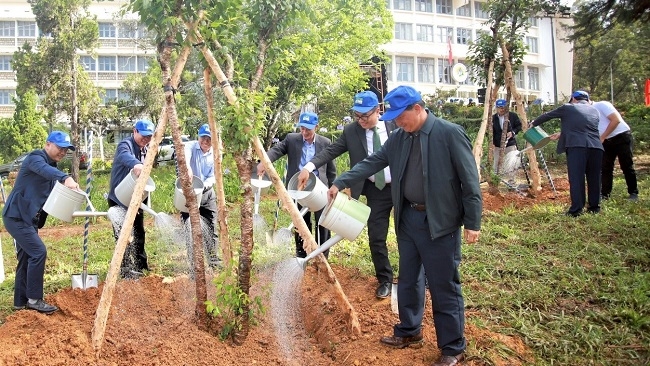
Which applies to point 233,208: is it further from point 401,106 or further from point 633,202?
point 401,106

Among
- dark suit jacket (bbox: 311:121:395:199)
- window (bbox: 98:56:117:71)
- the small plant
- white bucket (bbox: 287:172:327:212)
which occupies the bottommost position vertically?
the small plant

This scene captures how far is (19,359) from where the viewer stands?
3.44 meters

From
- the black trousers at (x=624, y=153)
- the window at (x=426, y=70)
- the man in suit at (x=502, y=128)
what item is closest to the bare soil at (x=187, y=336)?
the black trousers at (x=624, y=153)

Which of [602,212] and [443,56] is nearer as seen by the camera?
[602,212]

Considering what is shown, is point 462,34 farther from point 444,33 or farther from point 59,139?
point 59,139

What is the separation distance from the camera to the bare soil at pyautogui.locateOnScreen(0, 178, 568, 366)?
138 inches

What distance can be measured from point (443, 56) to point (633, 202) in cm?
4028

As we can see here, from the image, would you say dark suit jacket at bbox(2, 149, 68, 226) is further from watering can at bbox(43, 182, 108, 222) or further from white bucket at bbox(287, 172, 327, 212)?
white bucket at bbox(287, 172, 327, 212)

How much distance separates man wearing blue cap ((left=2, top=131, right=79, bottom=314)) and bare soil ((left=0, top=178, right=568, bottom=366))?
0.24 m

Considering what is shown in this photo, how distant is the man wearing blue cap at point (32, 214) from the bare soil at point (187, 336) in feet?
0.80

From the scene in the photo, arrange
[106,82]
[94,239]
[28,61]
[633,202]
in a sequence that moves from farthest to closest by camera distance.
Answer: [106,82] → [28,61] → [94,239] → [633,202]

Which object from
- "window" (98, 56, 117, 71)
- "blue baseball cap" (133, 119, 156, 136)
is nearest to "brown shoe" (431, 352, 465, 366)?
"blue baseball cap" (133, 119, 156, 136)

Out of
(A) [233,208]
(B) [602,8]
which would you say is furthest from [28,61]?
(B) [602,8]

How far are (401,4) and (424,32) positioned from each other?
9.75 feet
